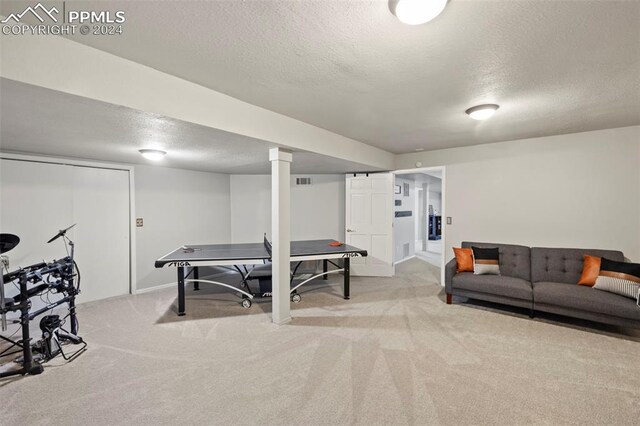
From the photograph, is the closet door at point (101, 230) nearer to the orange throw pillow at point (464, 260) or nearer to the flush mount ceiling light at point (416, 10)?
the flush mount ceiling light at point (416, 10)

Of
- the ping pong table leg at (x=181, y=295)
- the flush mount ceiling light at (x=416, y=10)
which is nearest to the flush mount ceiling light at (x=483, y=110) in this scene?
the flush mount ceiling light at (x=416, y=10)

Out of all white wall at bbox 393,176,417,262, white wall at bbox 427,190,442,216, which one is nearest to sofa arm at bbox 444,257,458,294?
white wall at bbox 393,176,417,262

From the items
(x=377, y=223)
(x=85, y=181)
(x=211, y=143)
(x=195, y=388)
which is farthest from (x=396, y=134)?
(x=85, y=181)

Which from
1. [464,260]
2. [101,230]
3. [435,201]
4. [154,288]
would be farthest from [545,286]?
[435,201]

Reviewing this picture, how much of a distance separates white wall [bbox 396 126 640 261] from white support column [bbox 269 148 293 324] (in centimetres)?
303

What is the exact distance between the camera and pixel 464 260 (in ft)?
13.6

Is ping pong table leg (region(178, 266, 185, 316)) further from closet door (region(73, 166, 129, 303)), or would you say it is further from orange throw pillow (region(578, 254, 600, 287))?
orange throw pillow (region(578, 254, 600, 287))

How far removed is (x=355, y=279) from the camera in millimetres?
5449

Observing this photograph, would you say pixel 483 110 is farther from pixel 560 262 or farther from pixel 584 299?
pixel 560 262

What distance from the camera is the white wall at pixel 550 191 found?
3576 mm

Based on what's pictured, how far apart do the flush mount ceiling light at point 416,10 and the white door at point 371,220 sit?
13.7ft

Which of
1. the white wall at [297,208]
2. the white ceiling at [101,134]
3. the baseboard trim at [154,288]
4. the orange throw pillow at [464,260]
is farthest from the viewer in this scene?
the white wall at [297,208]

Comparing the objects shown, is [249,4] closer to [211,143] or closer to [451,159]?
[211,143]

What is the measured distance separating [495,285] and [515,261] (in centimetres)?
75
